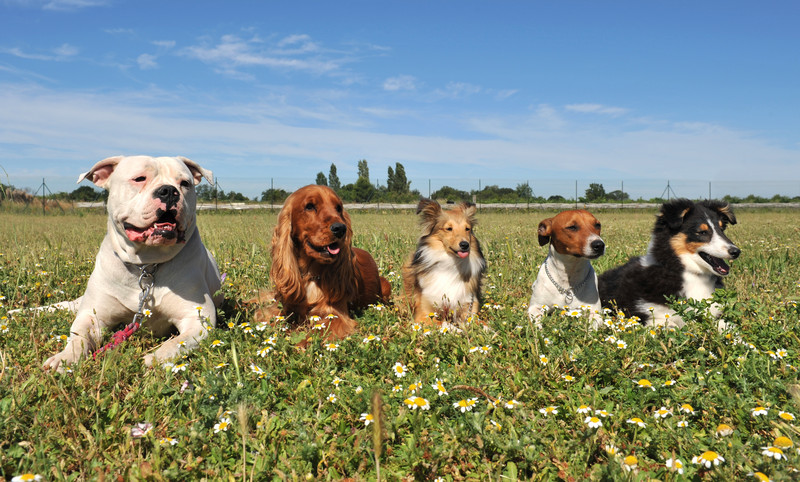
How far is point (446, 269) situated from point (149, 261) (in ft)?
9.39

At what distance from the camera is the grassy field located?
222 centimetres

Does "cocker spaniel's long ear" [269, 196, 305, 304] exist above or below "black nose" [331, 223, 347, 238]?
below

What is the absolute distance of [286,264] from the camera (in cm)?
450

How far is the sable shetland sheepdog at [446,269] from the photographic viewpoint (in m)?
4.97

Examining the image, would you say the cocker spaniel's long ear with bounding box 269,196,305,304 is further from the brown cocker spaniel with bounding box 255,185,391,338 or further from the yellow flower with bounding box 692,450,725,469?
the yellow flower with bounding box 692,450,725,469

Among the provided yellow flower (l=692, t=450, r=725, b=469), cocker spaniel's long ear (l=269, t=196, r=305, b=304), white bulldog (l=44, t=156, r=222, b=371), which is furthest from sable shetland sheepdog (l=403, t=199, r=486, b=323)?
yellow flower (l=692, t=450, r=725, b=469)

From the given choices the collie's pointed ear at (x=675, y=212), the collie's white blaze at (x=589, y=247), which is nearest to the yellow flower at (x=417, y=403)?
the collie's white blaze at (x=589, y=247)

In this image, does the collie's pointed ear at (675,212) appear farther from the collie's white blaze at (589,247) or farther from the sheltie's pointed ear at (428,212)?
the sheltie's pointed ear at (428,212)

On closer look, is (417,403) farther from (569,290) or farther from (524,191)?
(524,191)

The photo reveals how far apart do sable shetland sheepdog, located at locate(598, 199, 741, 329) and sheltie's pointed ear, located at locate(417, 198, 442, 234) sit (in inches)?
82.6

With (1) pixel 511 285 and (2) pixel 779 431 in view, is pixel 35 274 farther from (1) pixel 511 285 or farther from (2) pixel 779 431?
(2) pixel 779 431

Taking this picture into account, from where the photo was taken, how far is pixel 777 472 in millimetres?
1800

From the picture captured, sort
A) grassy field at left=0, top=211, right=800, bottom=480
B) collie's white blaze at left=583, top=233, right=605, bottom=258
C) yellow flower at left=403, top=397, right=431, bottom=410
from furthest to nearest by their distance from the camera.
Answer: collie's white blaze at left=583, top=233, right=605, bottom=258 < yellow flower at left=403, top=397, right=431, bottom=410 < grassy field at left=0, top=211, right=800, bottom=480

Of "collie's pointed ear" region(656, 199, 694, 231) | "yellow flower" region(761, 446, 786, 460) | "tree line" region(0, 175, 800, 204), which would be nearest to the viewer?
"yellow flower" region(761, 446, 786, 460)
